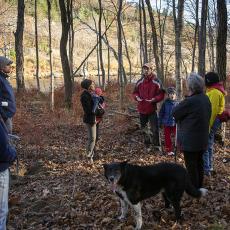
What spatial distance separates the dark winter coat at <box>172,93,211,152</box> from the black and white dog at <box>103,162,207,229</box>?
2.03 ft

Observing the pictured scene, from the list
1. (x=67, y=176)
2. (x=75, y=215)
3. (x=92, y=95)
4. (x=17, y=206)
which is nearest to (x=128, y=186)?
(x=75, y=215)

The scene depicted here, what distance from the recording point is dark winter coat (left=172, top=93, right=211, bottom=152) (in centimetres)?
611

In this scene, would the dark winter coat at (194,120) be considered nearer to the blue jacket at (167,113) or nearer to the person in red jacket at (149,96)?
the blue jacket at (167,113)

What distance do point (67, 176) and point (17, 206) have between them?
1.59 metres

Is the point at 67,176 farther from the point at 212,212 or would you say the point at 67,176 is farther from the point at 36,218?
the point at 212,212

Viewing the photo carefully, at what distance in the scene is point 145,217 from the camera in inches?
241

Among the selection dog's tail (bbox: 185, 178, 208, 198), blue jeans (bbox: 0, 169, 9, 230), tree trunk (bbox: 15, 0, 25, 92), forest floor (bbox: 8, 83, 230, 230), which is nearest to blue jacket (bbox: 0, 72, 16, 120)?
forest floor (bbox: 8, 83, 230, 230)

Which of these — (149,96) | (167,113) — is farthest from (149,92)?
(167,113)

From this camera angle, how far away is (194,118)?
6.16 metres

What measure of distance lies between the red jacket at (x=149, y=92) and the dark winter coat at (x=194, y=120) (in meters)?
3.51

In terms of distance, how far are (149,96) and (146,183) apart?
14.9 ft

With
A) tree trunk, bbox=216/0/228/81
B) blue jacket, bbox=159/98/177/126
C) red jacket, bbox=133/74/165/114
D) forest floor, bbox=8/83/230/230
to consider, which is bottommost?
forest floor, bbox=8/83/230/230

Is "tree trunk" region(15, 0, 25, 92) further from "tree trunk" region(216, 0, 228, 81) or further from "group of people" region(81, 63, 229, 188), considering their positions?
"group of people" region(81, 63, 229, 188)

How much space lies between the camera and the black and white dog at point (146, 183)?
5414 mm
